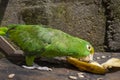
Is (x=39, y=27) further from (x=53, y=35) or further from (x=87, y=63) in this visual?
(x=87, y=63)

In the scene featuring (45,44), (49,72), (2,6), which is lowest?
(49,72)

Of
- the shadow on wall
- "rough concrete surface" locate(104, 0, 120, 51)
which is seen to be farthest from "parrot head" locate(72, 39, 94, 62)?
the shadow on wall

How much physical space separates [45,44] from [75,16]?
0.73 metres

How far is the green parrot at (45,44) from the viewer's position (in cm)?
183

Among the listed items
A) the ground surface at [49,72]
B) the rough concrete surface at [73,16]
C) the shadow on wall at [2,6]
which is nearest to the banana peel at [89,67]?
the ground surface at [49,72]

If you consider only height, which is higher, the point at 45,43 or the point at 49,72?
the point at 45,43

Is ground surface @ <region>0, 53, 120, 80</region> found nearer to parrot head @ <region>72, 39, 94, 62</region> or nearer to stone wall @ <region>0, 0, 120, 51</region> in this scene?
parrot head @ <region>72, 39, 94, 62</region>

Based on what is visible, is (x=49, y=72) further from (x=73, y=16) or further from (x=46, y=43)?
(x=73, y=16)

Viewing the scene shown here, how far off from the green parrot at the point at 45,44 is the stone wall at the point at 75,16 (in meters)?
0.60

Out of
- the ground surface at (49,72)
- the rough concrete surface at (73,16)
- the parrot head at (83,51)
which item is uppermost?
the rough concrete surface at (73,16)

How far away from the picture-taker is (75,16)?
2510 mm

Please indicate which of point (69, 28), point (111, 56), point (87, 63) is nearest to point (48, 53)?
point (87, 63)

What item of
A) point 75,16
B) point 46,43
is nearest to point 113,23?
point 75,16

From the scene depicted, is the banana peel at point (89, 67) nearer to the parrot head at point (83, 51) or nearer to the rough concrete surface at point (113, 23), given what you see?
the parrot head at point (83, 51)
